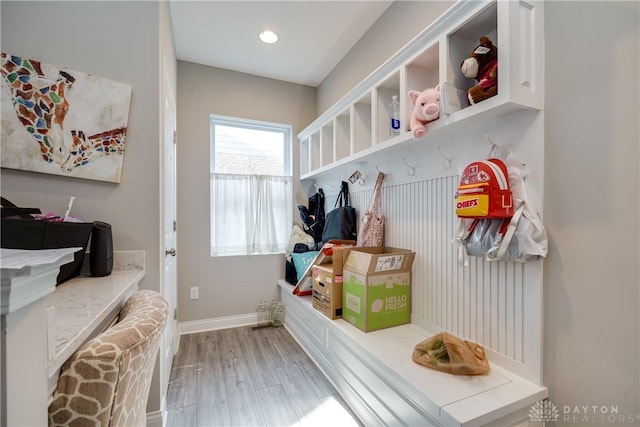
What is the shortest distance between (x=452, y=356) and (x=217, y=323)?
2.36 m

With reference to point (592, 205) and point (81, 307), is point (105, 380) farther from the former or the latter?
point (592, 205)

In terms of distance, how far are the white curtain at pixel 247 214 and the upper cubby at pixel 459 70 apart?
1523 mm

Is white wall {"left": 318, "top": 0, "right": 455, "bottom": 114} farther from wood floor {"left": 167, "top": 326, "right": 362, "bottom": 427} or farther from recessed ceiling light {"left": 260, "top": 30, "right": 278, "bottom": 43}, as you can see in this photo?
wood floor {"left": 167, "top": 326, "right": 362, "bottom": 427}

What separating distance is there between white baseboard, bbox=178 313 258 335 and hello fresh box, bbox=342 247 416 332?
1.52 meters

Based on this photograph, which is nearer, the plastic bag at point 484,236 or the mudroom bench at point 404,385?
the mudroom bench at point 404,385

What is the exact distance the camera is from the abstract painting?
1271 mm

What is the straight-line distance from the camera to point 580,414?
1020 mm

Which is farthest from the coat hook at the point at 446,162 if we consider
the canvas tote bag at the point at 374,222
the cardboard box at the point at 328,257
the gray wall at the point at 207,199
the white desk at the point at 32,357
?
the gray wall at the point at 207,199

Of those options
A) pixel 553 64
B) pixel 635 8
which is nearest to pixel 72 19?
pixel 553 64

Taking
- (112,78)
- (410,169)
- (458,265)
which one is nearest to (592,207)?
(458,265)

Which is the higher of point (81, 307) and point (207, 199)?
point (207, 199)

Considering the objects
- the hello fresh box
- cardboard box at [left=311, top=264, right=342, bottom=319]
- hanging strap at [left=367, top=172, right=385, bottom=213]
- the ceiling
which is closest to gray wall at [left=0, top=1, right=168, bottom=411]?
the ceiling

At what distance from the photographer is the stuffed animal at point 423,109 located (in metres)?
1.32

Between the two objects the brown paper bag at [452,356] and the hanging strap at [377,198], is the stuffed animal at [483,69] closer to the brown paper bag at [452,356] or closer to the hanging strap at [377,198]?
the hanging strap at [377,198]
